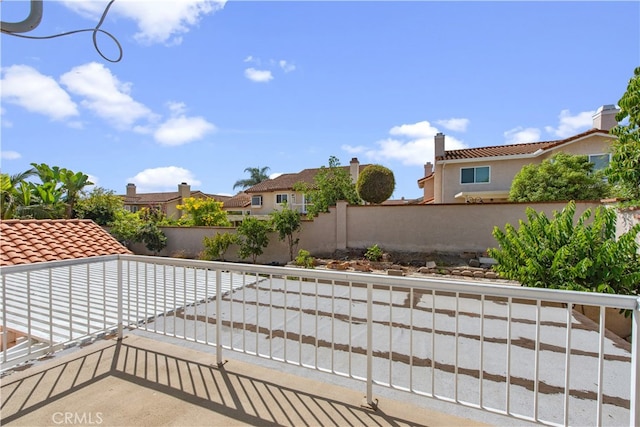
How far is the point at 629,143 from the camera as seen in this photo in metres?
5.16

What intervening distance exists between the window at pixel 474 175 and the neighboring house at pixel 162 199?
68.4 feet

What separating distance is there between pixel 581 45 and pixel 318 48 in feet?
18.1

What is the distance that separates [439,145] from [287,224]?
9.80 metres

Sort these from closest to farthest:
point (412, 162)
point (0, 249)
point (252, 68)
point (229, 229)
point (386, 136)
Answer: point (0, 249)
point (252, 68)
point (229, 229)
point (386, 136)
point (412, 162)

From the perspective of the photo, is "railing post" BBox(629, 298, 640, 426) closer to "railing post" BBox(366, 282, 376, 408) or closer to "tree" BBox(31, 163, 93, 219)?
"railing post" BBox(366, 282, 376, 408)

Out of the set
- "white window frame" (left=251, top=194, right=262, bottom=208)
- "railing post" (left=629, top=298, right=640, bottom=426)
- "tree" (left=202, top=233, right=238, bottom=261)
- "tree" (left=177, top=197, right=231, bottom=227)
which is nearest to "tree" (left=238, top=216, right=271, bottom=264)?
"tree" (left=202, top=233, right=238, bottom=261)

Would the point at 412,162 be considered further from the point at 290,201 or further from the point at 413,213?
the point at 413,213

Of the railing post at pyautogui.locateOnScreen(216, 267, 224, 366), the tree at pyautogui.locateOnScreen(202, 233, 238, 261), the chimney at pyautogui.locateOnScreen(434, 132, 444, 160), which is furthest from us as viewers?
the chimney at pyautogui.locateOnScreen(434, 132, 444, 160)

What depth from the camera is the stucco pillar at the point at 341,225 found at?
11.6 meters

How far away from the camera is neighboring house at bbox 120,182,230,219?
27.5m

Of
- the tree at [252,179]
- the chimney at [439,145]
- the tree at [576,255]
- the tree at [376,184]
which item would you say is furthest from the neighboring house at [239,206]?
the tree at [576,255]

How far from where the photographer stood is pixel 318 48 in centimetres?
712

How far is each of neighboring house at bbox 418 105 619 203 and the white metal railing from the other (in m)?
10.7

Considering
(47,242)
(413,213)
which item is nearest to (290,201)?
(413,213)
